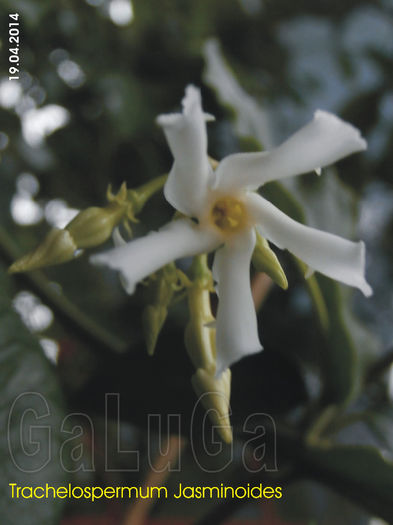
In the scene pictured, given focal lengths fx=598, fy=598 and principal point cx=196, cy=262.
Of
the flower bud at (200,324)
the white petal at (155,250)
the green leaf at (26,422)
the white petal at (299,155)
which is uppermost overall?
the white petal at (299,155)

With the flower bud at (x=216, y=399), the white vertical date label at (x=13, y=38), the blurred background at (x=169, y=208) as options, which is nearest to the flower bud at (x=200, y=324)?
the flower bud at (x=216, y=399)

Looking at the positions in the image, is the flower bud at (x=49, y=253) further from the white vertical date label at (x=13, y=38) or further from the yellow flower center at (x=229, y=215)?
the white vertical date label at (x=13, y=38)

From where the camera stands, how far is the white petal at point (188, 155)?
28 cm

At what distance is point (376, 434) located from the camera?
792 millimetres

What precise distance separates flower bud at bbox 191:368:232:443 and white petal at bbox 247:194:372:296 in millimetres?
76

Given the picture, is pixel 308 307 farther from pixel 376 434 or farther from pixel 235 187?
pixel 235 187

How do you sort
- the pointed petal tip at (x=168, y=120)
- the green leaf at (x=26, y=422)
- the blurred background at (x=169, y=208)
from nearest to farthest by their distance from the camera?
1. the pointed petal tip at (x=168, y=120)
2. the green leaf at (x=26, y=422)
3. the blurred background at (x=169, y=208)

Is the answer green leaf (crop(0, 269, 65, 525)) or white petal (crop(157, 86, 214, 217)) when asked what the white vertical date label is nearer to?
green leaf (crop(0, 269, 65, 525))

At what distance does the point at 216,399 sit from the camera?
1.08 feet

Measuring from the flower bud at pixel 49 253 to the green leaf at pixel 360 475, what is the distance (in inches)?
11.1

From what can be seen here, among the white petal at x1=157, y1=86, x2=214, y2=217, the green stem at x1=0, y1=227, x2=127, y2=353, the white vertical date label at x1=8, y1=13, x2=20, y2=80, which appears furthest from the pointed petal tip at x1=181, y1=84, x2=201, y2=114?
the white vertical date label at x1=8, y1=13, x2=20, y2=80

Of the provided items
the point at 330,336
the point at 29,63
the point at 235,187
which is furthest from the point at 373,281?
the point at 235,187

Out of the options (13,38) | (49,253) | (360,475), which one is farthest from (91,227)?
(13,38)

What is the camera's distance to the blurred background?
59 centimetres
